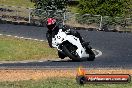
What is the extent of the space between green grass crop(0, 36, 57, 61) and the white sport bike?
220 inches

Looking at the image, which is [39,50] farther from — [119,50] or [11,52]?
[119,50]

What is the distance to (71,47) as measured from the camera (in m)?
18.6

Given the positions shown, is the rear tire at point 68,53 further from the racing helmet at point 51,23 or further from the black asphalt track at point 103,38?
the black asphalt track at point 103,38

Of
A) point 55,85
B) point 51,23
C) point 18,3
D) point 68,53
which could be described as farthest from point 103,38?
point 18,3

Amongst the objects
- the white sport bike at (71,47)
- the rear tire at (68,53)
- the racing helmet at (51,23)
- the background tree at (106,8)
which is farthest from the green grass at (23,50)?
the background tree at (106,8)

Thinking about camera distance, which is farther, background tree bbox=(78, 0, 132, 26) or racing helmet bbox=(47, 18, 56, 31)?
background tree bbox=(78, 0, 132, 26)

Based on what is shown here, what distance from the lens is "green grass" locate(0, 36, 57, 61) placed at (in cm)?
2430

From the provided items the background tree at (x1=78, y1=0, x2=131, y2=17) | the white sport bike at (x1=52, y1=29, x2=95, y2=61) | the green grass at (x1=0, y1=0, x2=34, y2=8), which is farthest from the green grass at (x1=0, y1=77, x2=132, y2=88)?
the green grass at (x1=0, y1=0, x2=34, y2=8)

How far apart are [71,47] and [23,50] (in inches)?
296

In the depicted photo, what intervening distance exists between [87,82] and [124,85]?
0.94 meters

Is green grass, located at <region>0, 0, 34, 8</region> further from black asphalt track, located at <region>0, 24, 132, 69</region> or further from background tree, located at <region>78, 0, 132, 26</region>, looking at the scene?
black asphalt track, located at <region>0, 24, 132, 69</region>

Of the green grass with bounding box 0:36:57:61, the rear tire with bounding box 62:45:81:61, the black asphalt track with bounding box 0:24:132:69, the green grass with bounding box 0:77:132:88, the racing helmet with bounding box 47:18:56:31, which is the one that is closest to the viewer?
the green grass with bounding box 0:77:132:88

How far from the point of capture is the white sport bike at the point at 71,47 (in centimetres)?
1797

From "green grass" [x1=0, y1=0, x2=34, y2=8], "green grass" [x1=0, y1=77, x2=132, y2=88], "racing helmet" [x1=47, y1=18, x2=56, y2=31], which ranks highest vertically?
"racing helmet" [x1=47, y1=18, x2=56, y2=31]
